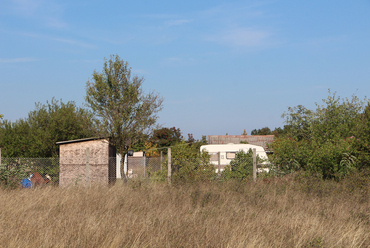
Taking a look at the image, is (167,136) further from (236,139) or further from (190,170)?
(190,170)

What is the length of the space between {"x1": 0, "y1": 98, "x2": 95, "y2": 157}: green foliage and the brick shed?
217 centimetres

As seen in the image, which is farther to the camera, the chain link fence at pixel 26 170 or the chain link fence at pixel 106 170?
the chain link fence at pixel 106 170

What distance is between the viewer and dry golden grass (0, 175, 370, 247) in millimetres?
5230

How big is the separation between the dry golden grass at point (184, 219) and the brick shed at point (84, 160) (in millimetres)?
4807

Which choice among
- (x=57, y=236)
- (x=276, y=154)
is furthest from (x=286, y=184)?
(x=57, y=236)

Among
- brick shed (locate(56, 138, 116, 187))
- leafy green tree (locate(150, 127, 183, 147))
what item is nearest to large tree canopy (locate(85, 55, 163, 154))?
brick shed (locate(56, 138, 116, 187))

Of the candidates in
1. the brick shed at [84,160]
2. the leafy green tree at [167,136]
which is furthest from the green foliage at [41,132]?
the leafy green tree at [167,136]

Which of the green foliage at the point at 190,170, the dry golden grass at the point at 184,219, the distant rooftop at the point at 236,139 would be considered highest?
the distant rooftop at the point at 236,139

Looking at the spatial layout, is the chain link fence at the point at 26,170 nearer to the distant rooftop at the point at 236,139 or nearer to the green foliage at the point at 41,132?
the green foliage at the point at 41,132

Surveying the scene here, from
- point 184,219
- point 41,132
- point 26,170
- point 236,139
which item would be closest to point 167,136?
point 236,139

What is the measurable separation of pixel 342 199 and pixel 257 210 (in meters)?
3.05

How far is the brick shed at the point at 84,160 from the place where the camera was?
601 inches

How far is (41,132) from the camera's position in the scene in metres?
18.3

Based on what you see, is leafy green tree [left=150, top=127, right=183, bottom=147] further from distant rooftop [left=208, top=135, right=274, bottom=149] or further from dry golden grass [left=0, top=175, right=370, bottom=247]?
dry golden grass [left=0, top=175, right=370, bottom=247]
